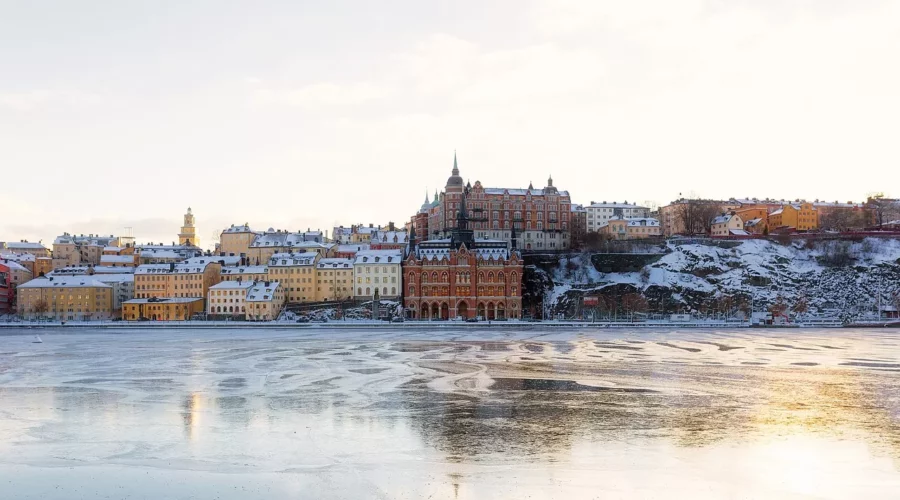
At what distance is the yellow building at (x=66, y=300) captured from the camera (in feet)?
375

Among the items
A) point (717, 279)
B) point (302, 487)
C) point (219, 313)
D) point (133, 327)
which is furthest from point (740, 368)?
point (219, 313)

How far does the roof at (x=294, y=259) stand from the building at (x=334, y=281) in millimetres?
1611

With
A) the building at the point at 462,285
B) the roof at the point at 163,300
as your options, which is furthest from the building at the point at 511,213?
the roof at the point at 163,300

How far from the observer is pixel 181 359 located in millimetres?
51969

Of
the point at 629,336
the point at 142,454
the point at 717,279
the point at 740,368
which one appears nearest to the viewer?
the point at 142,454

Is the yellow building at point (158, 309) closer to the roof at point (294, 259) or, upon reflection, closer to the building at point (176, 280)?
the building at point (176, 280)

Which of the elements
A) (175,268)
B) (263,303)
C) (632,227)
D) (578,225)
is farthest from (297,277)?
(632,227)

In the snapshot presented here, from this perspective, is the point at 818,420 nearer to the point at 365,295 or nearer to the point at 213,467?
the point at 213,467

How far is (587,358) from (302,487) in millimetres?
33450

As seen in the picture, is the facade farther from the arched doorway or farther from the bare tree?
the bare tree

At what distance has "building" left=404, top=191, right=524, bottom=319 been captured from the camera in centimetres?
10675

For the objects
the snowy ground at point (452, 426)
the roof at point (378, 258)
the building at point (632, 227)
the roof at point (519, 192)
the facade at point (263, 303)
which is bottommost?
the snowy ground at point (452, 426)

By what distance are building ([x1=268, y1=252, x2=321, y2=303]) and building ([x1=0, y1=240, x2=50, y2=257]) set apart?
78.0 metres

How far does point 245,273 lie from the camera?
117 m
